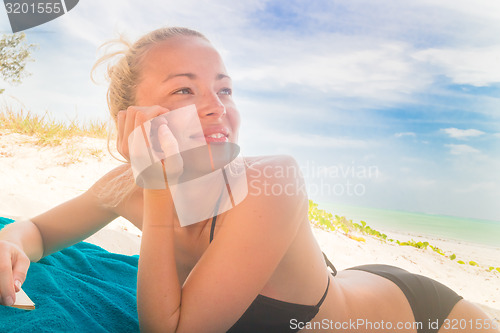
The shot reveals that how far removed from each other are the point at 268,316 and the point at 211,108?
23.9 inches

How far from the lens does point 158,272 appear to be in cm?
92

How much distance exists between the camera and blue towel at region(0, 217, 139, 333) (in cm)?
98

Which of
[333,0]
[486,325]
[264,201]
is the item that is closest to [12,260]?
[264,201]

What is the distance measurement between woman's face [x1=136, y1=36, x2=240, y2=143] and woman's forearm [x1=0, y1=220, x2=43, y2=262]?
24.1 inches

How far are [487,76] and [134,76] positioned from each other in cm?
1770

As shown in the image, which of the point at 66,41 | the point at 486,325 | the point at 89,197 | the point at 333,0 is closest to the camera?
the point at 486,325

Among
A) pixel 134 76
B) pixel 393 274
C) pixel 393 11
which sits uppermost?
pixel 393 11

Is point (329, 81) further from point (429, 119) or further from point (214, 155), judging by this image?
point (214, 155)

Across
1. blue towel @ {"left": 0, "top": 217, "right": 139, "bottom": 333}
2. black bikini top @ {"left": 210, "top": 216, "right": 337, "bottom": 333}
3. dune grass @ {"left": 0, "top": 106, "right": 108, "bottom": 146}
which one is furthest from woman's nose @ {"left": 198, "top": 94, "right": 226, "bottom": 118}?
dune grass @ {"left": 0, "top": 106, "right": 108, "bottom": 146}

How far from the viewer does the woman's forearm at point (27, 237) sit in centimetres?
127

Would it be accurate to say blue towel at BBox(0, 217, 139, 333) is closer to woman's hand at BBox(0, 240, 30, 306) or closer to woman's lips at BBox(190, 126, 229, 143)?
woman's hand at BBox(0, 240, 30, 306)

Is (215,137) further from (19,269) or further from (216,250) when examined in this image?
(19,269)

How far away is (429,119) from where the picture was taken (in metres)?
17.6

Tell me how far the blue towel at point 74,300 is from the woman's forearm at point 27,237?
62 millimetres
